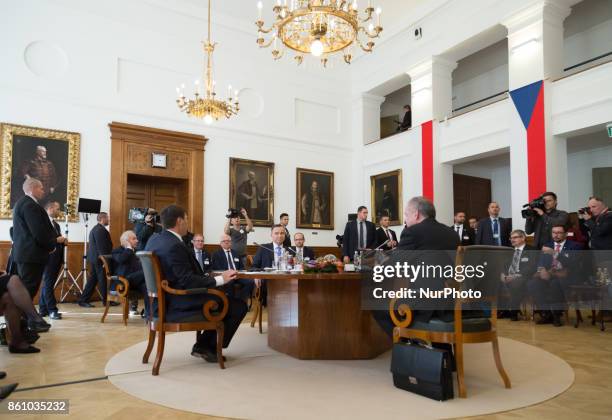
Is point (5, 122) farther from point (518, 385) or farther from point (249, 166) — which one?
point (518, 385)

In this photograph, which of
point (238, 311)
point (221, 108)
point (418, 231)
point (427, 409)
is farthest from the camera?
point (221, 108)

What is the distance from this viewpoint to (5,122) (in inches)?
329

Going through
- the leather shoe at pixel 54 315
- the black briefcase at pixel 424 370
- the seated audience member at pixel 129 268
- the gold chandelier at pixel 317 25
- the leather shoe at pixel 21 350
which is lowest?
the leather shoe at pixel 54 315

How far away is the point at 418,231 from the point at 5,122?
8169 mm

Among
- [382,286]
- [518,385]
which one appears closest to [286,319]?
[382,286]

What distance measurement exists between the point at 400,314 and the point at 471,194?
10927 millimetres

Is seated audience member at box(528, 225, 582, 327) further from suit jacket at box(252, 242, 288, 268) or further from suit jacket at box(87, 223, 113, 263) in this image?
suit jacket at box(87, 223, 113, 263)

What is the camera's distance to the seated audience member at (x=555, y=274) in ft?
21.1

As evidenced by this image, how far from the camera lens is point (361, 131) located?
12688 millimetres

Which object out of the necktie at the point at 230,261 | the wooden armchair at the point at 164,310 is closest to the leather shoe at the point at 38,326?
the necktie at the point at 230,261

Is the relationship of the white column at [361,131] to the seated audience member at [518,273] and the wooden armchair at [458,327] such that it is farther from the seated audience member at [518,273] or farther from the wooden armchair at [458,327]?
the wooden armchair at [458,327]

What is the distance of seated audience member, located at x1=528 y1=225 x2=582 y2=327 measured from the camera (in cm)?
642

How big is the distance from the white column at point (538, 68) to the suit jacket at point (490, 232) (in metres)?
0.51

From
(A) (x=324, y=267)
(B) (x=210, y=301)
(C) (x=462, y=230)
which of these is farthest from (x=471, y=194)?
(B) (x=210, y=301)
